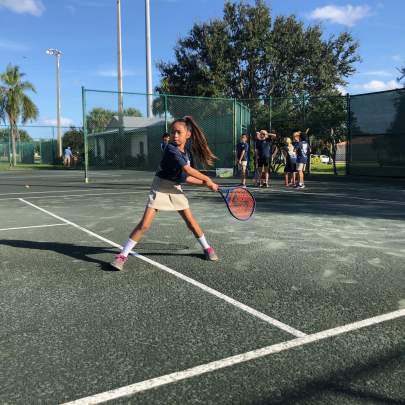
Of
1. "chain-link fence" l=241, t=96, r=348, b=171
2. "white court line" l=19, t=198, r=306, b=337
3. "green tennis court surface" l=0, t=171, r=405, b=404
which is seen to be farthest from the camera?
"chain-link fence" l=241, t=96, r=348, b=171

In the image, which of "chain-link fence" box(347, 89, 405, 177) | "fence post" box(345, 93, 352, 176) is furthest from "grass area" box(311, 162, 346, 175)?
"chain-link fence" box(347, 89, 405, 177)

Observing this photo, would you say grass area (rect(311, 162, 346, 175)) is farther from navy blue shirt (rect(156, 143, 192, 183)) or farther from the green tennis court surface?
navy blue shirt (rect(156, 143, 192, 183))

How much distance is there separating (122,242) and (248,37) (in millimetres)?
34700

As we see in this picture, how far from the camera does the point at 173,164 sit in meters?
4.84

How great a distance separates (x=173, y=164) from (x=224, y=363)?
255cm

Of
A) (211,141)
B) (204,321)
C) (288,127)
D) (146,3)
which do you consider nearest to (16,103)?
(146,3)

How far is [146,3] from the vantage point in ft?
108

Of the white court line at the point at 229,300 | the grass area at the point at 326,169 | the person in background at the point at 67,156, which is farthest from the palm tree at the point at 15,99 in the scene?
the white court line at the point at 229,300

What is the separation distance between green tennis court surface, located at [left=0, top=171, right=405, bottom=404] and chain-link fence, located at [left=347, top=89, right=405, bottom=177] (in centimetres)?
1142

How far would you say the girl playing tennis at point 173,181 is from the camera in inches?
190

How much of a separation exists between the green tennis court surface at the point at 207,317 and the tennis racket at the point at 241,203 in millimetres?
440

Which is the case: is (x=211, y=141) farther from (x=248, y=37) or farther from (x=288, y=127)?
(x=248, y=37)

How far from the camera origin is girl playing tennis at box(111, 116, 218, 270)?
4836 mm

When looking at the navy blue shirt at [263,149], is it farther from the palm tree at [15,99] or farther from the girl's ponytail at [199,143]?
the palm tree at [15,99]
